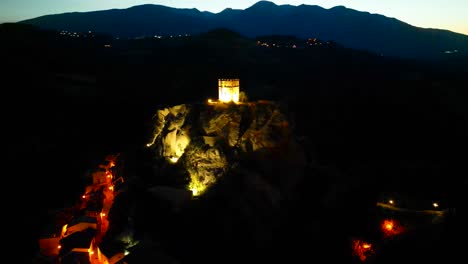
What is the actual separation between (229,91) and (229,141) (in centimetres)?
771

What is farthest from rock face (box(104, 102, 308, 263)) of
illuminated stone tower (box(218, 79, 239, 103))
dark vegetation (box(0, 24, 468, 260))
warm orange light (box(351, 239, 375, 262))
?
warm orange light (box(351, 239, 375, 262))

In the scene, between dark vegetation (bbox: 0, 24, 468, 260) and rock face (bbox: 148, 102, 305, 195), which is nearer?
rock face (bbox: 148, 102, 305, 195)

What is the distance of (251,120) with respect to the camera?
1448 inches

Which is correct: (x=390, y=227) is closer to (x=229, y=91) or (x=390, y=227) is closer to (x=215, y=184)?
(x=215, y=184)

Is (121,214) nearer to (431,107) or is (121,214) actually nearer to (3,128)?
(3,128)

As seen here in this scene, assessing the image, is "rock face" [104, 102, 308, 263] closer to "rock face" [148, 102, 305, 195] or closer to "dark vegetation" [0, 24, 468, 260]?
"rock face" [148, 102, 305, 195]

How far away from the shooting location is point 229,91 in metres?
39.6

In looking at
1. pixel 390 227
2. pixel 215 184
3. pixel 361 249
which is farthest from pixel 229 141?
pixel 390 227

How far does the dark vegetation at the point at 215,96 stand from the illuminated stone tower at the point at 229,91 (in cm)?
1613

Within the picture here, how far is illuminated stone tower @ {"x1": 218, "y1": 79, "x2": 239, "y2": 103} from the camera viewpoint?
39031mm

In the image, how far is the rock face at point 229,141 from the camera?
34.9 meters

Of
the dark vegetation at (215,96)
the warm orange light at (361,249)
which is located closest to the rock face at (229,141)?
the dark vegetation at (215,96)

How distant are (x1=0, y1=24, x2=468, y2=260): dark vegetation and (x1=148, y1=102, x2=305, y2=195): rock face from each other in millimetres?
7485

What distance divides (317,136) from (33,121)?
9006cm
